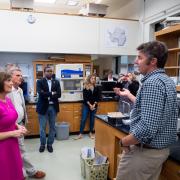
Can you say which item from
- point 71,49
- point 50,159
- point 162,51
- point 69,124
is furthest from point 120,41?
point 162,51

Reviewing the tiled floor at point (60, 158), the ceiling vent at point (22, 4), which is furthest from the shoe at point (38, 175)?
the ceiling vent at point (22, 4)

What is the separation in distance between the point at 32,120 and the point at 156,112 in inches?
157

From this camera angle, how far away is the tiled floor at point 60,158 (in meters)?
3.29

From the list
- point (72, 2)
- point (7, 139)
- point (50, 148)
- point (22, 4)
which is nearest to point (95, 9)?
point (72, 2)

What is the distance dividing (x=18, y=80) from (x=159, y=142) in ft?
6.37

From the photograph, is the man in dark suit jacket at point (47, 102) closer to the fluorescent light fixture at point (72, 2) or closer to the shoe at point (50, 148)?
the shoe at point (50, 148)

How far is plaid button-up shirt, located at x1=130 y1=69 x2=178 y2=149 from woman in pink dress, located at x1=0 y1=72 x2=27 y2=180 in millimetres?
1115

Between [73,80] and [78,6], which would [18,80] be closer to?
[73,80]

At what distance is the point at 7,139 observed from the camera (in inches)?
79.4

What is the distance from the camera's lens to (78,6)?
20.9ft

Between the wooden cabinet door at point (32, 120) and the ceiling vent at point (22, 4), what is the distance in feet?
6.89

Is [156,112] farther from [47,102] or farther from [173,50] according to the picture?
[47,102]

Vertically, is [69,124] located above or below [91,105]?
below

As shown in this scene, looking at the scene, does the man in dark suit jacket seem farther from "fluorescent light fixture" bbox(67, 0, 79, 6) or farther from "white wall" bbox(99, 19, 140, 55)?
"fluorescent light fixture" bbox(67, 0, 79, 6)
